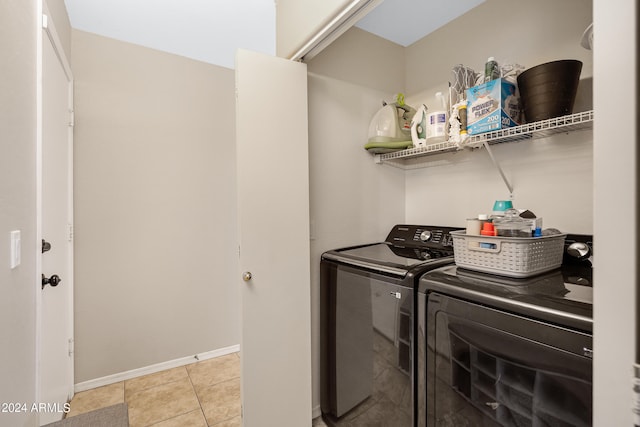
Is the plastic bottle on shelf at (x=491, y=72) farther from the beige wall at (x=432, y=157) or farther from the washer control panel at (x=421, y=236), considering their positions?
the washer control panel at (x=421, y=236)

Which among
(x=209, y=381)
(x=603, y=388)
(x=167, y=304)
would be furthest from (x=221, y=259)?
(x=603, y=388)

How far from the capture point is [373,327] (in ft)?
4.64

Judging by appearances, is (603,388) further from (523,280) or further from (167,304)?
(167,304)

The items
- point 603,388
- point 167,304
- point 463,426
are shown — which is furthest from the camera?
point 167,304

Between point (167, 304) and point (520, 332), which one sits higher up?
point (520, 332)

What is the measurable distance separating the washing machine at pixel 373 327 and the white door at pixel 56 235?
1484 mm

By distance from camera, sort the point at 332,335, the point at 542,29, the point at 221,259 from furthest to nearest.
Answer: the point at 221,259 → the point at 332,335 → the point at 542,29

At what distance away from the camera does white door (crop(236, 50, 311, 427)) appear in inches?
61.1

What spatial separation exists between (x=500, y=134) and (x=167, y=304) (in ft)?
8.93

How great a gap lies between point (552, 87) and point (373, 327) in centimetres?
133

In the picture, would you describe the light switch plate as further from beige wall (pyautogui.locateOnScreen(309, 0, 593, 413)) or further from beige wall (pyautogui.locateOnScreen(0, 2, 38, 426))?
beige wall (pyautogui.locateOnScreen(309, 0, 593, 413))

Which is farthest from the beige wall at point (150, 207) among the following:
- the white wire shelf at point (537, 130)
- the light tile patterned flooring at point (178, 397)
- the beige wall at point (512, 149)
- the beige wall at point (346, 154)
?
the white wire shelf at point (537, 130)

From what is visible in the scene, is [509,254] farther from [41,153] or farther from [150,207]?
[150,207]

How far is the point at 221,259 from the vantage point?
2713 mm
